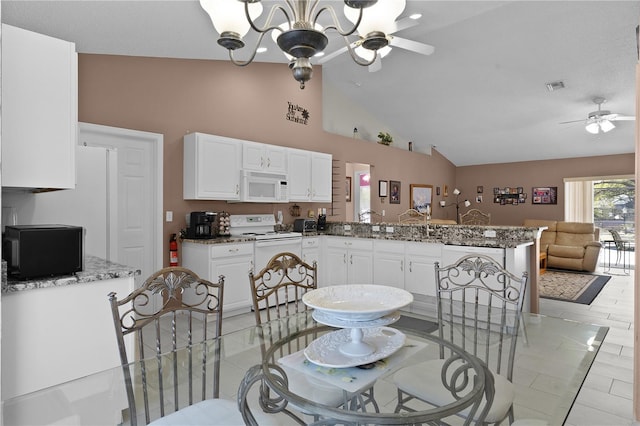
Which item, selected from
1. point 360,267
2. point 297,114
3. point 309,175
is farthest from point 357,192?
point 360,267

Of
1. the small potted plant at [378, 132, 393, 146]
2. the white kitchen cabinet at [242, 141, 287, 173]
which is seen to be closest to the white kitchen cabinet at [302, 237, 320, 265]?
the white kitchen cabinet at [242, 141, 287, 173]

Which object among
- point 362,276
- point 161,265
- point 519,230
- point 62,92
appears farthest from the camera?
point 362,276

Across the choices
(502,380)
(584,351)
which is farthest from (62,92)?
(584,351)

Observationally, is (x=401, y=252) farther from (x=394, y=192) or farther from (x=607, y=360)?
(x=394, y=192)

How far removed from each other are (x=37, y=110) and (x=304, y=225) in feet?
12.3

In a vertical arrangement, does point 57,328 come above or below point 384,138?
below

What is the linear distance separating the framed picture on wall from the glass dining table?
6.45m

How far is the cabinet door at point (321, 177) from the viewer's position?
5629 mm

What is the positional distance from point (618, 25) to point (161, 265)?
6.00 meters

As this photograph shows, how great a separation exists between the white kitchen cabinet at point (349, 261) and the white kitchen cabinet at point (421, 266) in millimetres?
515

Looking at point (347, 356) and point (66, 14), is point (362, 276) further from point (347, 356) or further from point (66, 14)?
point (66, 14)

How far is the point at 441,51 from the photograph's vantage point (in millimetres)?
5340

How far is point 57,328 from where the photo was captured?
178 centimetres

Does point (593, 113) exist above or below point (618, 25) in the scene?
below
